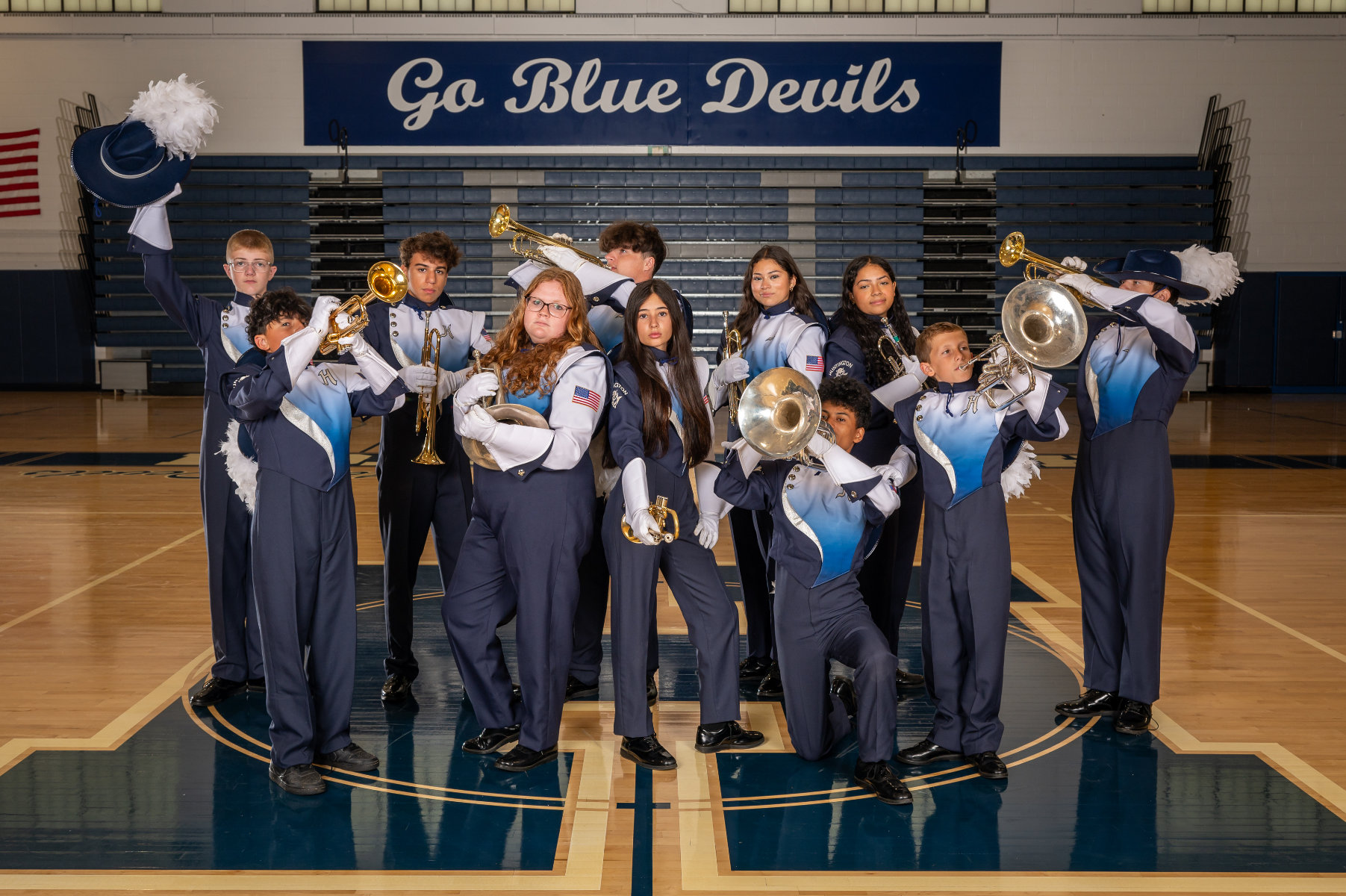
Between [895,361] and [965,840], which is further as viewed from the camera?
[895,361]


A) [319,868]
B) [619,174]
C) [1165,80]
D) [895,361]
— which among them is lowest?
[319,868]

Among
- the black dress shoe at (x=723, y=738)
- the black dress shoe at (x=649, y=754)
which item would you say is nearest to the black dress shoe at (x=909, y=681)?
the black dress shoe at (x=723, y=738)

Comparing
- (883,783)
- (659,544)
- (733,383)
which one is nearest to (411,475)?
(659,544)

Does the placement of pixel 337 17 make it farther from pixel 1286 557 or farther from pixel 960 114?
pixel 1286 557

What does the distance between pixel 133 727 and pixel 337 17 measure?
1645 cm

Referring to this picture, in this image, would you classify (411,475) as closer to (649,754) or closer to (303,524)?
(303,524)

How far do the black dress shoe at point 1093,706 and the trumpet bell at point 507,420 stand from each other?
2601 millimetres

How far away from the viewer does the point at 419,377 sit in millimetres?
4656

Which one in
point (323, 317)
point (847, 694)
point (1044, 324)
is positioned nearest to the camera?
point (323, 317)

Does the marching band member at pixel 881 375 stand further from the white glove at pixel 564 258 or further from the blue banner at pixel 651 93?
the blue banner at pixel 651 93

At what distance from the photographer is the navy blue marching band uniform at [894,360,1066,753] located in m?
4.17

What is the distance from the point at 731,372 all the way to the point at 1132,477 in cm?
169

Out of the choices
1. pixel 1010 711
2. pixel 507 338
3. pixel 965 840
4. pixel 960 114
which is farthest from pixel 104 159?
pixel 960 114

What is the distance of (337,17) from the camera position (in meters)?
18.5
